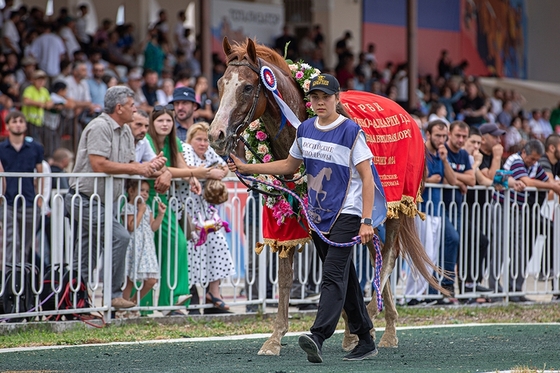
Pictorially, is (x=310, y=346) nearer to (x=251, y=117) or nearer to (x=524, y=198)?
(x=251, y=117)

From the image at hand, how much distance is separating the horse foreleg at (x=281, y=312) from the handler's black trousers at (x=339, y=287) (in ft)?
1.75

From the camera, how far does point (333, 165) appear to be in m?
6.82

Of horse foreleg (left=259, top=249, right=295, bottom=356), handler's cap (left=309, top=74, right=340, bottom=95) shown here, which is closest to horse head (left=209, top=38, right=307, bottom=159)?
handler's cap (left=309, top=74, right=340, bottom=95)

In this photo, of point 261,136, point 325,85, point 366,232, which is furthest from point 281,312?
point 325,85

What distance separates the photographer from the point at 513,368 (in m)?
6.36

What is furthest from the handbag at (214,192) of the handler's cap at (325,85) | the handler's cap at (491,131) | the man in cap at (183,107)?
the handler's cap at (491,131)

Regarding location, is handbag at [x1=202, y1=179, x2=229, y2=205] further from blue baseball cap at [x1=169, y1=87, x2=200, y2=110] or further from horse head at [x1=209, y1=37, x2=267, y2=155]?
horse head at [x1=209, y1=37, x2=267, y2=155]

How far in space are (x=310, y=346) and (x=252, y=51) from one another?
2.26 m

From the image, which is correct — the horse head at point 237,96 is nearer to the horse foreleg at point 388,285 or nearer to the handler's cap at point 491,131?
the horse foreleg at point 388,285

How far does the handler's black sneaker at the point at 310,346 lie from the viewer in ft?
21.3

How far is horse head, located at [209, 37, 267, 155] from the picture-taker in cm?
694

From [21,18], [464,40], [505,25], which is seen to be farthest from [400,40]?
[21,18]

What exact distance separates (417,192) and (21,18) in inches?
516

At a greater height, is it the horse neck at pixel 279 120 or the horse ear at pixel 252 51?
the horse ear at pixel 252 51
